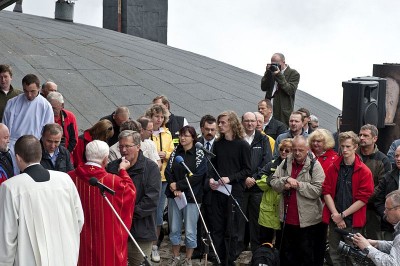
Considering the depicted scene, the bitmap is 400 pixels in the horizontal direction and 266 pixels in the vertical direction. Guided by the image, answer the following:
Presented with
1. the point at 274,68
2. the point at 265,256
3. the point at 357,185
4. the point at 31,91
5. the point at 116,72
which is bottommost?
the point at 265,256

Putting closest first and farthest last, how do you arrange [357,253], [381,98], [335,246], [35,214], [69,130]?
[35,214] → [357,253] → [335,246] → [381,98] → [69,130]

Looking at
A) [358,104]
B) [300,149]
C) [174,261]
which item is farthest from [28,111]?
[358,104]

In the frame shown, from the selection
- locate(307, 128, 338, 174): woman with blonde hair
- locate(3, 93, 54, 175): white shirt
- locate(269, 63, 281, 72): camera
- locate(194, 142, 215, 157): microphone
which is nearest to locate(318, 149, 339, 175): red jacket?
locate(307, 128, 338, 174): woman with blonde hair

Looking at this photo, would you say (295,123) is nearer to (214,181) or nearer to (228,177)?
(228,177)

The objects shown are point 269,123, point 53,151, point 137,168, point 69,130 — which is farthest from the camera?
point 269,123

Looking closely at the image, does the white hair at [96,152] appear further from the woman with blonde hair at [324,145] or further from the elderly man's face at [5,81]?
the elderly man's face at [5,81]

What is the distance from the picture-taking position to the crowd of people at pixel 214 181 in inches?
284

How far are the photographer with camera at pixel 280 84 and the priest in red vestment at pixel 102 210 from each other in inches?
196

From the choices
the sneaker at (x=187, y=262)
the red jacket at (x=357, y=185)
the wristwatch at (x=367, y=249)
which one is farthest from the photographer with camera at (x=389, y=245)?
the sneaker at (x=187, y=262)

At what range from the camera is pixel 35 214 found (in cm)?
621

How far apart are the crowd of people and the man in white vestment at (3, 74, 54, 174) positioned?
11 mm

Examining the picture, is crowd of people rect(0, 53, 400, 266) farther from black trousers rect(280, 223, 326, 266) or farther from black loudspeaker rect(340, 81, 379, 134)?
black loudspeaker rect(340, 81, 379, 134)

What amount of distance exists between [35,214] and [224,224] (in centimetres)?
344

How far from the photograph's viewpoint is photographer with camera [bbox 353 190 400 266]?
258 inches
